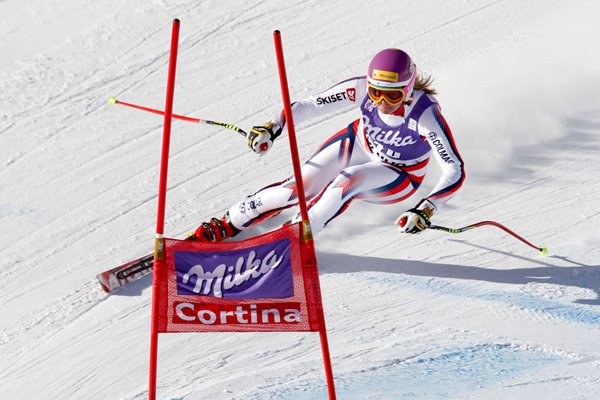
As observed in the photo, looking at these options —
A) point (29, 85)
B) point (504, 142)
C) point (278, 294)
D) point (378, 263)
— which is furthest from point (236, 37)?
point (278, 294)

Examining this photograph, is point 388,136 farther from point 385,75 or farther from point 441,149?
point 385,75

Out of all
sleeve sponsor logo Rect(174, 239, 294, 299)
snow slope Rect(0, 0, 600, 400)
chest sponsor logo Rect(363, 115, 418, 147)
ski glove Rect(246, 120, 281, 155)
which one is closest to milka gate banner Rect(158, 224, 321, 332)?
sleeve sponsor logo Rect(174, 239, 294, 299)

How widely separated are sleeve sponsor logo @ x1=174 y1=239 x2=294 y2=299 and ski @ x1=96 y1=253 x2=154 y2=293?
4.56 ft

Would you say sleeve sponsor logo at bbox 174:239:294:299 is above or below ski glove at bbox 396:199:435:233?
below

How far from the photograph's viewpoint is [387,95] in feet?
19.0

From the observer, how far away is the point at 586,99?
793cm

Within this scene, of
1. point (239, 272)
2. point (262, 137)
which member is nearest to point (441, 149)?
point (262, 137)

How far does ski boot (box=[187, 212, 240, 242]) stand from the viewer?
20.7 feet

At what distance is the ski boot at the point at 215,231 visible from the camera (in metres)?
6.32

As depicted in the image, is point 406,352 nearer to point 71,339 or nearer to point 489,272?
point 489,272

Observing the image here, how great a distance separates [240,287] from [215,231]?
169 centimetres

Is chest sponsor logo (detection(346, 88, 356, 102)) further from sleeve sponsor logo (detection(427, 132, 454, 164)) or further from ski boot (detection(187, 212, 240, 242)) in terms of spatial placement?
ski boot (detection(187, 212, 240, 242))

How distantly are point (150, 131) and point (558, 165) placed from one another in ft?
10.1

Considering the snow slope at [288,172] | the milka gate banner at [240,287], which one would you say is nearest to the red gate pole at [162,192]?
the milka gate banner at [240,287]
